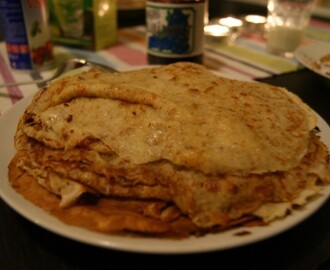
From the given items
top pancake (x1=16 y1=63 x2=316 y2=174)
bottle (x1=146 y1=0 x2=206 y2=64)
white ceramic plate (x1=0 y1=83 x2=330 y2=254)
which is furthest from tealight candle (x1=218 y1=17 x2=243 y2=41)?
white ceramic plate (x1=0 y1=83 x2=330 y2=254)

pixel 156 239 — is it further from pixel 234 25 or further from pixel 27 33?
pixel 234 25

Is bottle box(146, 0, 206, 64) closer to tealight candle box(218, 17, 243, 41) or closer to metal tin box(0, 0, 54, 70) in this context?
metal tin box(0, 0, 54, 70)

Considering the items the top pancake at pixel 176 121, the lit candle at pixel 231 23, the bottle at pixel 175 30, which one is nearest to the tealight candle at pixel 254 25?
the lit candle at pixel 231 23

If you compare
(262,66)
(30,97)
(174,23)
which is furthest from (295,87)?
(30,97)

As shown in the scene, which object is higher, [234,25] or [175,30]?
[175,30]

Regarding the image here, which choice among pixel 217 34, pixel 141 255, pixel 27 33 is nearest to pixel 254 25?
pixel 217 34

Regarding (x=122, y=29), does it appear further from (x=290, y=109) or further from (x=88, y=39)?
(x=290, y=109)

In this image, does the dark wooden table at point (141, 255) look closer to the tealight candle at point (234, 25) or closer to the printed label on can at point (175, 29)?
the printed label on can at point (175, 29)
